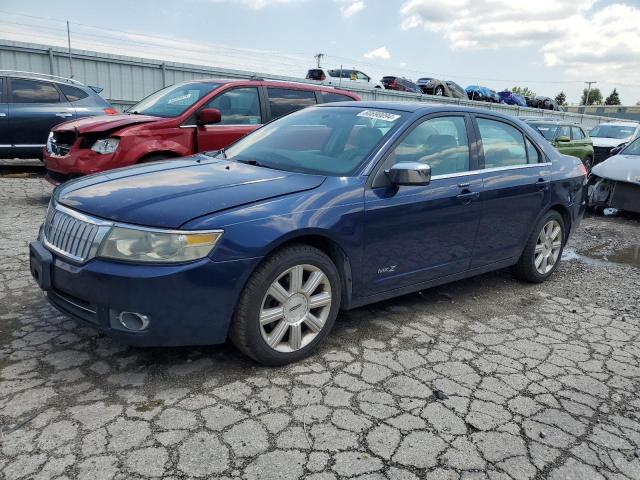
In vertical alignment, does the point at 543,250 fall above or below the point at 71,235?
below

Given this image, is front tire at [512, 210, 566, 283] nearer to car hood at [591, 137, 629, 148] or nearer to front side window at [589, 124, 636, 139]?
car hood at [591, 137, 629, 148]

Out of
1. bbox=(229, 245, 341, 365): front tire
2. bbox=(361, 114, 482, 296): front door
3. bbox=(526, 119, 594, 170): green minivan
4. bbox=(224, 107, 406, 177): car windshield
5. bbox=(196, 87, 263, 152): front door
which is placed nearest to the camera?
bbox=(229, 245, 341, 365): front tire

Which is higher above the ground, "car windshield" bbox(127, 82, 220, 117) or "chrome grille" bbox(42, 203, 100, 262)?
"car windshield" bbox(127, 82, 220, 117)

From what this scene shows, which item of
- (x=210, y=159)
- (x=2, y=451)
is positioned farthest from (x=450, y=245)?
(x=2, y=451)

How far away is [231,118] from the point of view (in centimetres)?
714

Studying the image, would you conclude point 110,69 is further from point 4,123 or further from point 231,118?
point 231,118

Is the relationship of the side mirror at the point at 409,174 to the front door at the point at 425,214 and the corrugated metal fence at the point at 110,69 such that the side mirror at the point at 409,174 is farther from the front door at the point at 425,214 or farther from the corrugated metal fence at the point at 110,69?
→ the corrugated metal fence at the point at 110,69

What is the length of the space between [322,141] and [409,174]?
2.65ft

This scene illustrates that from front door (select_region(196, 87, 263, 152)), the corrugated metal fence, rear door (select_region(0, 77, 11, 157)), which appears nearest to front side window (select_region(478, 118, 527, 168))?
front door (select_region(196, 87, 263, 152))

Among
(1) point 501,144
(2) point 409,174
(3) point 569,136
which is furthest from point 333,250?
(3) point 569,136

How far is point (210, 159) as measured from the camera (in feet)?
13.5

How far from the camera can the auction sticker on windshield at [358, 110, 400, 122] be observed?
13.2ft

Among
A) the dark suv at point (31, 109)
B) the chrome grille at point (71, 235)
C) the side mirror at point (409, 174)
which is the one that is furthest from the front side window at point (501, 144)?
the dark suv at point (31, 109)

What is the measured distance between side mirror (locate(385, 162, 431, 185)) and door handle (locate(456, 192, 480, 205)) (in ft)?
2.17
